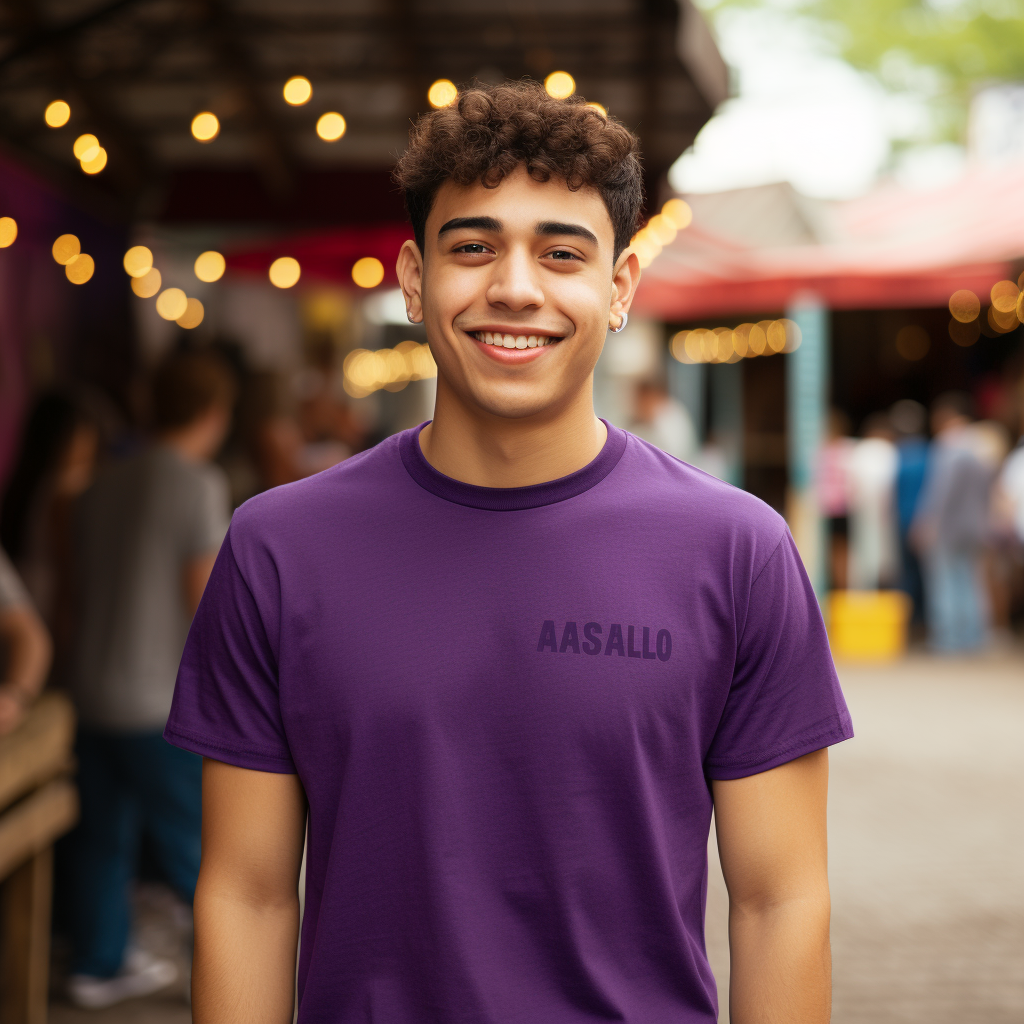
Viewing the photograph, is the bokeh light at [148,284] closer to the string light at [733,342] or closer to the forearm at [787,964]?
the forearm at [787,964]

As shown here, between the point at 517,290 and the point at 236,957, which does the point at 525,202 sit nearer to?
the point at 517,290

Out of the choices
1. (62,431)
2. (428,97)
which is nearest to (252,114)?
(428,97)

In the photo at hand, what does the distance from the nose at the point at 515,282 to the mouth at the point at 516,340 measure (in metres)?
0.04

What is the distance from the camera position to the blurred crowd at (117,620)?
4.44 metres

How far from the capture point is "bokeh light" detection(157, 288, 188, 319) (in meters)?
9.97

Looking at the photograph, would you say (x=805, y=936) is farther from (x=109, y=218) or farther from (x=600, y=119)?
(x=109, y=218)

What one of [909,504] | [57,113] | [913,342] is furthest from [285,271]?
[913,342]

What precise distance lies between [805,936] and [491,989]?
418 mm

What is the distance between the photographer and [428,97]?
6.34 metres

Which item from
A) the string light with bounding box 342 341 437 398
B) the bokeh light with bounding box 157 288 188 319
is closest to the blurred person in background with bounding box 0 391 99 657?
the bokeh light with bounding box 157 288 188 319

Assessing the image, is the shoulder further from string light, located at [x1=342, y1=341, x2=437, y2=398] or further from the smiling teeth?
string light, located at [x1=342, y1=341, x2=437, y2=398]

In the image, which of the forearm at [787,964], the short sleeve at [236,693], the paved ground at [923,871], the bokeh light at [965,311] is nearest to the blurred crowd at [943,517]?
the bokeh light at [965,311]

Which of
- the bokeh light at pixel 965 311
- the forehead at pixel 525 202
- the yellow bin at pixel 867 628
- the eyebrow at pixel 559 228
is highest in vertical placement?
the forehead at pixel 525 202

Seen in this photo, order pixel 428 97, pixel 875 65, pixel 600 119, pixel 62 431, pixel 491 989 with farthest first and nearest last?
pixel 875 65 → pixel 428 97 → pixel 62 431 → pixel 600 119 → pixel 491 989
